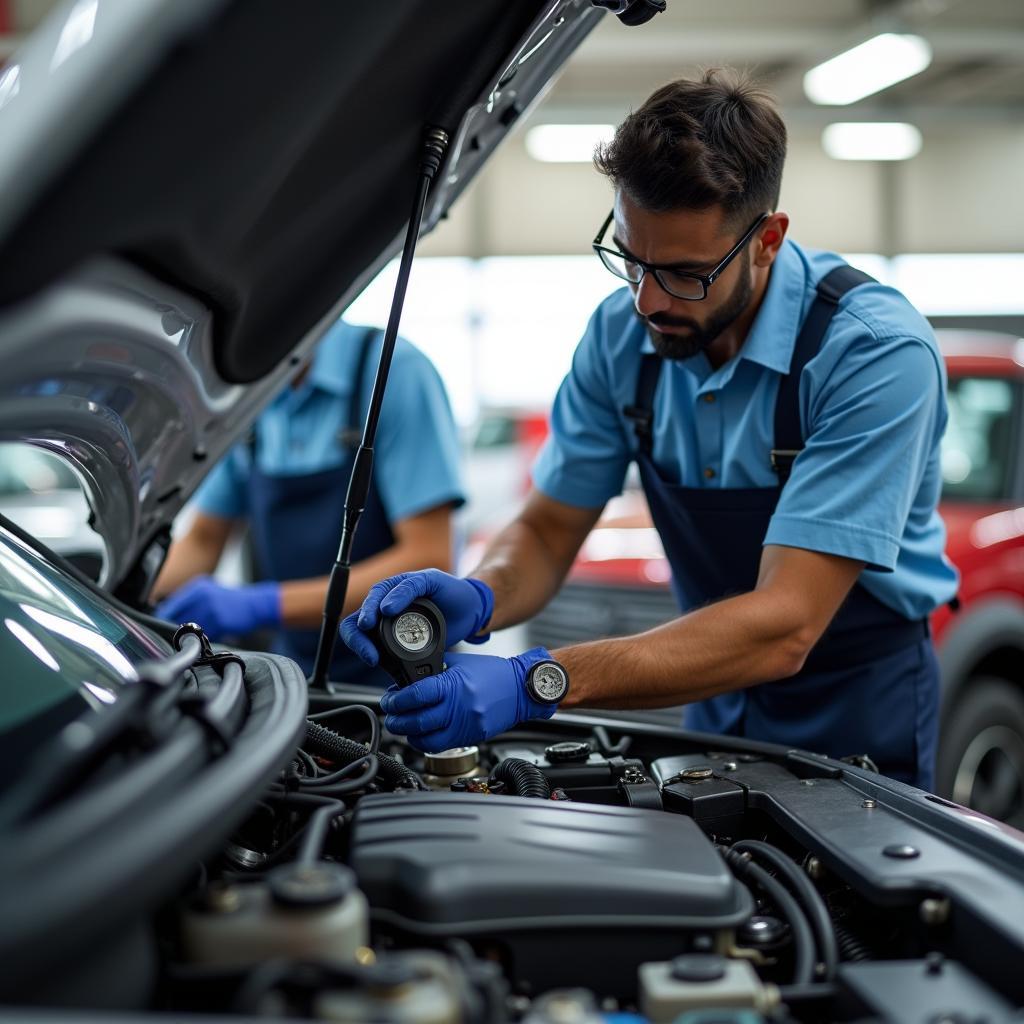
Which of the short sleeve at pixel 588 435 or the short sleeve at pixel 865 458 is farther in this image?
the short sleeve at pixel 588 435

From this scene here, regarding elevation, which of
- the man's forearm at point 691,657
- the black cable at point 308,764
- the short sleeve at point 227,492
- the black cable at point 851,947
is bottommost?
the black cable at point 851,947

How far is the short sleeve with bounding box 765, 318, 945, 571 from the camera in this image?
162 centimetres

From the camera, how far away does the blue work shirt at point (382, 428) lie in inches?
93.7

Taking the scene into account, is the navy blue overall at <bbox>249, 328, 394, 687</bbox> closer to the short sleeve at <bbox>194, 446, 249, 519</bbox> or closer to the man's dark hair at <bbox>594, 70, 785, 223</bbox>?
the short sleeve at <bbox>194, 446, 249, 519</bbox>

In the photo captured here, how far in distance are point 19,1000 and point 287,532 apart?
1.85 metres

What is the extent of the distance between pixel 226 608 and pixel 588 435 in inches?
32.8

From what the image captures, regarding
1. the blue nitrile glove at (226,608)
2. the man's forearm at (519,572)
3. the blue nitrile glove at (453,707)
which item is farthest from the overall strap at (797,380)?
the blue nitrile glove at (226,608)

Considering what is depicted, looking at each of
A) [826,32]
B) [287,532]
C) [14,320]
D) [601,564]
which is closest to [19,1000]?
[14,320]

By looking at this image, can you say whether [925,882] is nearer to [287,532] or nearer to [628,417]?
[628,417]

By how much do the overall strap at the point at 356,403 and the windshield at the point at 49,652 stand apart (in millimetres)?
1074

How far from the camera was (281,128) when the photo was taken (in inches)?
38.2

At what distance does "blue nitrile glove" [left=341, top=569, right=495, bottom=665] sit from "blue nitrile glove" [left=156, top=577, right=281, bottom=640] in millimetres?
665

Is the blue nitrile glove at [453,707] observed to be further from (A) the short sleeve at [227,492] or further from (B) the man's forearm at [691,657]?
(A) the short sleeve at [227,492]

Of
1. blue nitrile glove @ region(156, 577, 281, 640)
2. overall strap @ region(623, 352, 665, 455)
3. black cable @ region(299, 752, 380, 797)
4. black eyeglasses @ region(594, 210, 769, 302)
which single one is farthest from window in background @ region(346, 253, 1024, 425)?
black cable @ region(299, 752, 380, 797)
